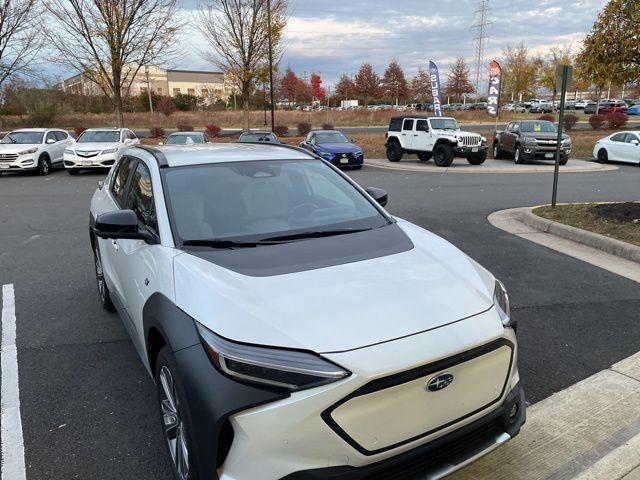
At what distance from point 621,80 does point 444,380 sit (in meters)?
8.05

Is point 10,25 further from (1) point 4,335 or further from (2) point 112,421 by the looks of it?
(2) point 112,421

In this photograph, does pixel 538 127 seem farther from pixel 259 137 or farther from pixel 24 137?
pixel 24 137

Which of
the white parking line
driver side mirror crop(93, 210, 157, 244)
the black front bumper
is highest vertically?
driver side mirror crop(93, 210, 157, 244)

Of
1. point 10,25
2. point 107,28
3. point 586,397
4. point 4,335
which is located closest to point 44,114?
point 10,25

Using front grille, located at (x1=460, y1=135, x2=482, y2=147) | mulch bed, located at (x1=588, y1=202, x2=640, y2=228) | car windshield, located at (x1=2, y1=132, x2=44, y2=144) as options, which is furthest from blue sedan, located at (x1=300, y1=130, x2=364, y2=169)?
mulch bed, located at (x1=588, y1=202, x2=640, y2=228)

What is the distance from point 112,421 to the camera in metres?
3.17

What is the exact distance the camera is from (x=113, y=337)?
440cm

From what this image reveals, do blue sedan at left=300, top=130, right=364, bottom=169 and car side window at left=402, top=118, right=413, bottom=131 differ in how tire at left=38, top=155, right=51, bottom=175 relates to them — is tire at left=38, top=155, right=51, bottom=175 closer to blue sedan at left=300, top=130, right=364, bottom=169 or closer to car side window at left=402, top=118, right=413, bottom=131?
blue sedan at left=300, top=130, right=364, bottom=169

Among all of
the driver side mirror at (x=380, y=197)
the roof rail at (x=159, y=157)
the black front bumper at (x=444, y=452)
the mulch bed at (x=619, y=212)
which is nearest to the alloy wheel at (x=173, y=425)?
the black front bumper at (x=444, y=452)

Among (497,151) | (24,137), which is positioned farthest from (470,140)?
(24,137)

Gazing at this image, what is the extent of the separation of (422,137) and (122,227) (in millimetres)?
18390

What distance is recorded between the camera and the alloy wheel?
2.36 m

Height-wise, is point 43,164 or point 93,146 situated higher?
point 93,146

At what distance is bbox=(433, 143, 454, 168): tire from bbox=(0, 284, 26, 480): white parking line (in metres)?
16.7
